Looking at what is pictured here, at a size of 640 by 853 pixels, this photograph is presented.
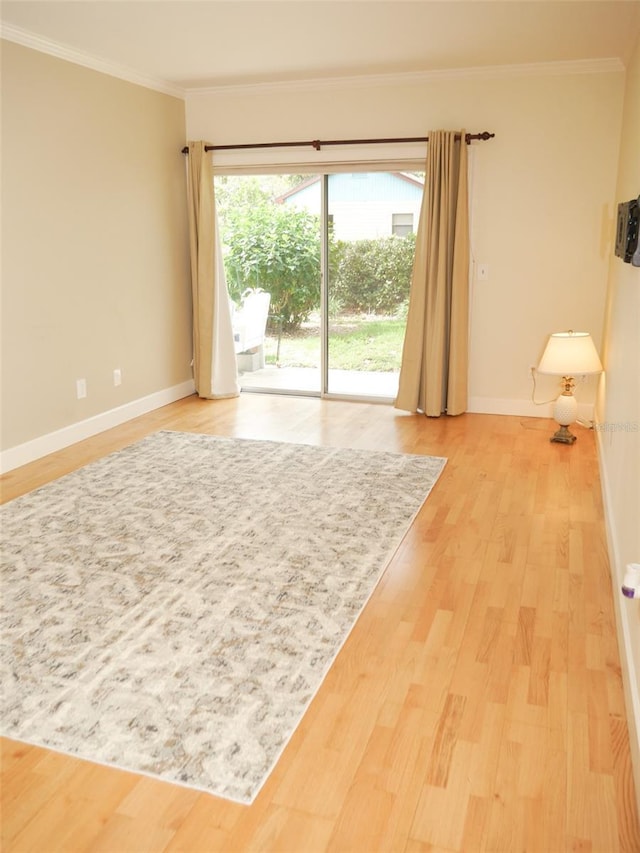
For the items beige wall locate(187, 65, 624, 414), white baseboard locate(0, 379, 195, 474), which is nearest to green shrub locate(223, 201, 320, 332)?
beige wall locate(187, 65, 624, 414)

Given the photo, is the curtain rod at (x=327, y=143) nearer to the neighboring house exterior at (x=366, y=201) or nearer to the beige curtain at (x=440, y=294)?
the beige curtain at (x=440, y=294)

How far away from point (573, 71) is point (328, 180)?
6.30 feet

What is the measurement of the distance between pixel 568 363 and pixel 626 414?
1.86 metres

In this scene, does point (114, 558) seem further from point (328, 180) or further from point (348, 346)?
point (328, 180)

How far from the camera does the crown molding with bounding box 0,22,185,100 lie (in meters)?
4.18

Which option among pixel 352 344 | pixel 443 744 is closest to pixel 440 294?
pixel 352 344

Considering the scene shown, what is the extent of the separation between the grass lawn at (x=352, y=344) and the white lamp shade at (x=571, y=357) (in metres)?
1.41

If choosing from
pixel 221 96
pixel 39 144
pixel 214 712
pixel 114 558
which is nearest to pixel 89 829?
pixel 214 712

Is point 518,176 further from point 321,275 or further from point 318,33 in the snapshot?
→ point 318,33

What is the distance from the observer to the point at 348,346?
6.20 m

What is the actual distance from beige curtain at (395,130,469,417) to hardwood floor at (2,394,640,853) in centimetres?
219

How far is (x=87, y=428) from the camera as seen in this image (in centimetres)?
515

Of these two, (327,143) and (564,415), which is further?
(327,143)

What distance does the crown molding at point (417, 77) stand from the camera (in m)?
5.02
